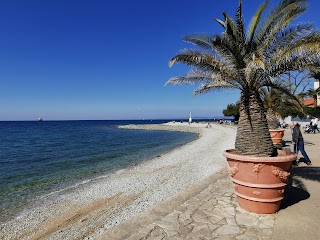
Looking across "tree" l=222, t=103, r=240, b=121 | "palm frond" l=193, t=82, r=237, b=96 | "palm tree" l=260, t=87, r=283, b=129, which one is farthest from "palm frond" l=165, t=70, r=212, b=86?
"tree" l=222, t=103, r=240, b=121

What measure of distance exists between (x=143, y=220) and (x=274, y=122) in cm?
1145

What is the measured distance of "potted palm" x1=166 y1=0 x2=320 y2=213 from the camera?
432 centimetres

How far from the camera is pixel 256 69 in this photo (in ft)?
15.2

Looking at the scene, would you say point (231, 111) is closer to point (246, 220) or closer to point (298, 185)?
point (298, 185)

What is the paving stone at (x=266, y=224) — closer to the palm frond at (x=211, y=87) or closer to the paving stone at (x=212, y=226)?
the paving stone at (x=212, y=226)

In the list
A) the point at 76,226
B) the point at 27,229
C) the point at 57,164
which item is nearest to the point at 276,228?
the point at 76,226

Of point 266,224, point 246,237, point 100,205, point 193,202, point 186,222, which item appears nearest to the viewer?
point 246,237

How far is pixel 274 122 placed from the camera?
44.3ft

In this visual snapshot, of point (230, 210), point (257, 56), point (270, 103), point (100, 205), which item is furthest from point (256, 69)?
point (270, 103)

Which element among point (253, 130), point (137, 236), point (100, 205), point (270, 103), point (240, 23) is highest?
point (240, 23)

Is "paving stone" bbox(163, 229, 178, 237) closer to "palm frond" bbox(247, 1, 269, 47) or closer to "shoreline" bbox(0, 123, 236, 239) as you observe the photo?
"shoreline" bbox(0, 123, 236, 239)

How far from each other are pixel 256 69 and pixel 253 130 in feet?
4.08

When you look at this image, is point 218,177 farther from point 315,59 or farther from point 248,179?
point 315,59

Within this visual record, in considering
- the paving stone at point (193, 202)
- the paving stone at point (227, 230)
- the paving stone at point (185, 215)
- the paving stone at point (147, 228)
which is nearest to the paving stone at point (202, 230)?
the paving stone at point (227, 230)
